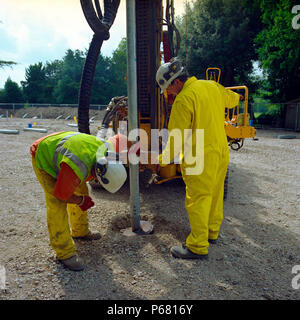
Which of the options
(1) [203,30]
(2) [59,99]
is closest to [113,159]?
(1) [203,30]

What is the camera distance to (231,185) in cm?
589

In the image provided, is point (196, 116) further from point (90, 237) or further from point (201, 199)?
point (90, 237)

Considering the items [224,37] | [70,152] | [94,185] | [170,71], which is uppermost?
[224,37]

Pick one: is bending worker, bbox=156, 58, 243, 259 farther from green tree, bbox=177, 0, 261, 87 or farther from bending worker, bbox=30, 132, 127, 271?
green tree, bbox=177, 0, 261, 87

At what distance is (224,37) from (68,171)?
63.7ft

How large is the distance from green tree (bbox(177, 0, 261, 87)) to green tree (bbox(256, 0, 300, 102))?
148 cm

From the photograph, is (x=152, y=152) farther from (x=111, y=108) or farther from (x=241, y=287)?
(x=241, y=287)

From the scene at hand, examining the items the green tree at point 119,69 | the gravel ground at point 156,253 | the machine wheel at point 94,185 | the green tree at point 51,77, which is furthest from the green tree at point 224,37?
the green tree at point 51,77

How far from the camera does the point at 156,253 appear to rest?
3.19 m

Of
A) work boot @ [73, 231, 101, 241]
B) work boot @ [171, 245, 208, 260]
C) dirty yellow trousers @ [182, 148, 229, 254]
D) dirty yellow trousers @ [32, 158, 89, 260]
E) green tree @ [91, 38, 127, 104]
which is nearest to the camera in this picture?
dirty yellow trousers @ [32, 158, 89, 260]

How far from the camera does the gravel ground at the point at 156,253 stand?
2.58 metres

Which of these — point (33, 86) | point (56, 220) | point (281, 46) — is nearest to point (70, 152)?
point (56, 220)

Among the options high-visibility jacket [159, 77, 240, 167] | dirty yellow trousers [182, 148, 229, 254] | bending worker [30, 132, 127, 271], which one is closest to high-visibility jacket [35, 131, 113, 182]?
bending worker [30, 132, 127, 271]

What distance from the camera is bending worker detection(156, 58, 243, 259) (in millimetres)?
2896
